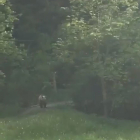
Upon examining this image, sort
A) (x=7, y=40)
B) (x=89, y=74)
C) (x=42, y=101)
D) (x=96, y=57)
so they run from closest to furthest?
(x=7, y=40), (x=96, y=57), (x=89, y=74), (x=42, y=101)

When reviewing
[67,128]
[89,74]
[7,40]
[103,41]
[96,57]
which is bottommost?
[67,128]

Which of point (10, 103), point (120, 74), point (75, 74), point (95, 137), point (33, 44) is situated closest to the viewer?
point (95, 137)

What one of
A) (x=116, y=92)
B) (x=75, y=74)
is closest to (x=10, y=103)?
(x=75, y=74)

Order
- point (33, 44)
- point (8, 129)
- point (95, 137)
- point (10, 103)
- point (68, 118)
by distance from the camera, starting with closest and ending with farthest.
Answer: point (95, 137) → point (8, 129) → point (68, 118) → point (10, 103) → point (33, 44)

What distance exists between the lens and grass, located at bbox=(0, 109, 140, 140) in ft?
58.2

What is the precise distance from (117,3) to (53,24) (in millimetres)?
13608

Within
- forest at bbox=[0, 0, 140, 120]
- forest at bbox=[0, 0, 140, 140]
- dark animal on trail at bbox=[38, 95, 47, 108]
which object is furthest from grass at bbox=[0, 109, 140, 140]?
dark animal on trail at bbox=[38, 95, 47, 108]

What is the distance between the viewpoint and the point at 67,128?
19.5 meters

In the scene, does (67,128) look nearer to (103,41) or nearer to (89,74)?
(89,74)

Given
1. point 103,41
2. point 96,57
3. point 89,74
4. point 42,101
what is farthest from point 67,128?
point 42,101

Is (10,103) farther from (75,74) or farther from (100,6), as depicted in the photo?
(100,6)

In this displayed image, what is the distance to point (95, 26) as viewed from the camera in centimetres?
2308

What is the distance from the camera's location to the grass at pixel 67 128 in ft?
58.2

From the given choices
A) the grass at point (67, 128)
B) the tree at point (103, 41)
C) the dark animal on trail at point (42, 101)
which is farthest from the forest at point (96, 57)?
the grass at point (67, 128)
